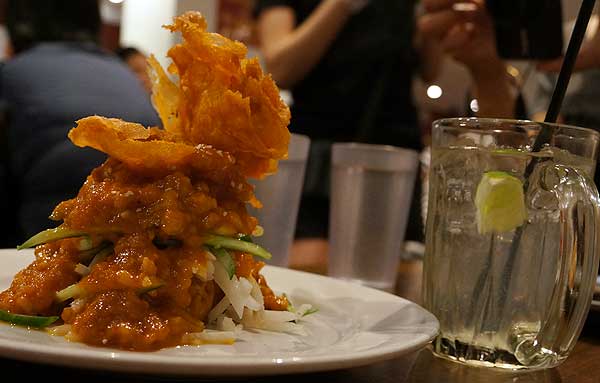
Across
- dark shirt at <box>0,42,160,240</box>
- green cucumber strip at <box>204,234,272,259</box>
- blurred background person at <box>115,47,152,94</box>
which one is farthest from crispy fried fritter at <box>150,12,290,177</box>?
blurred background person at <box>115,47,152,94</box>

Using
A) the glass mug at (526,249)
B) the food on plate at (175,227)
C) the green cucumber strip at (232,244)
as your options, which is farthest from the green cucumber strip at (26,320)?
the glass mug at (526,249)

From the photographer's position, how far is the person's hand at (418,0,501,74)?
7.15 feet

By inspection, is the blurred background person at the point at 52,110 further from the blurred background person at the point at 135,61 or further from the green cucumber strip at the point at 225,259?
the blurred background person at the point at 135,61

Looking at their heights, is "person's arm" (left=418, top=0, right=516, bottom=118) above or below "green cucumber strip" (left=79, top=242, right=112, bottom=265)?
above

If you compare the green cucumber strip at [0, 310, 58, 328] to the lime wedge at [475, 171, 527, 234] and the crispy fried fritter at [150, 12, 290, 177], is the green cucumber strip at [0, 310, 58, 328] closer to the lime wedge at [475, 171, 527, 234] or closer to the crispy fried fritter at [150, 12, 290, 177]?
the crispy fried fritter at [150, 12, 290, 177]

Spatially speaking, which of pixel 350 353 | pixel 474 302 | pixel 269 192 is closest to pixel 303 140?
pixel 269 192

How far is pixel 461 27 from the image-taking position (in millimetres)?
2182

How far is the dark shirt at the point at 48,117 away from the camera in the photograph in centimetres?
235

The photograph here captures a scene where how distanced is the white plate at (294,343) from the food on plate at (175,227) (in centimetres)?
4

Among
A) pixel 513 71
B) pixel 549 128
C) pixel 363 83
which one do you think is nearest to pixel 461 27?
pixel 513 71

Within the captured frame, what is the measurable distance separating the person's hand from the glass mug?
134 centimetres

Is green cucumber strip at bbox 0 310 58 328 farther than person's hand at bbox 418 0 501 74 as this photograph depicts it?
No

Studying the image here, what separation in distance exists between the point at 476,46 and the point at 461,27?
13cm

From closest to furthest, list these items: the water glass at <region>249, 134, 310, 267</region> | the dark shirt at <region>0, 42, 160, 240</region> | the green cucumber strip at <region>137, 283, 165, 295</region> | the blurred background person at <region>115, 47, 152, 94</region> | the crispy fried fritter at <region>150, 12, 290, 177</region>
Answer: the green cucumber strip at <region>137, 283, 165, 295</region> < the crispy fried fritter at <region>150, 12, 290, 177</region> < the water glass at <region>249, 134, 310, 267</region> < the dark shirt at <region>0, 42, 160, 240</region> < the blurred background person at <region>115, 47, 152, 94</region>
